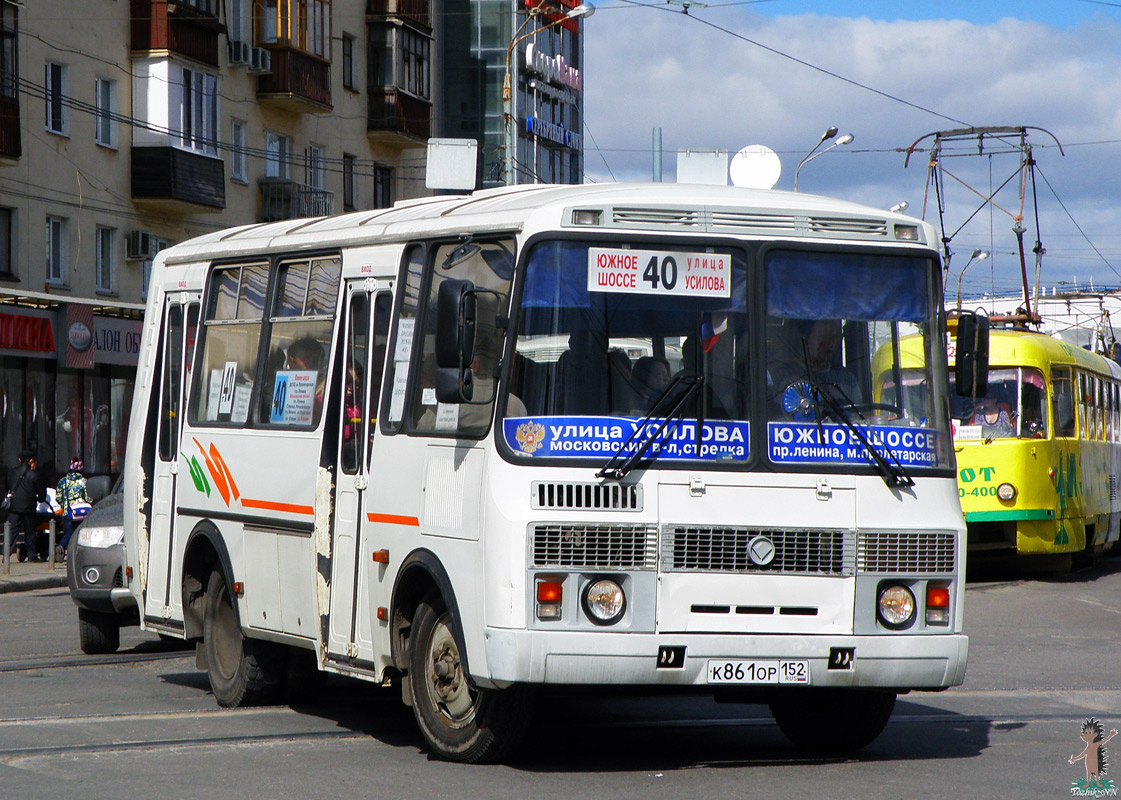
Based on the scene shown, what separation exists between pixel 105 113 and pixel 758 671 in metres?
29.2

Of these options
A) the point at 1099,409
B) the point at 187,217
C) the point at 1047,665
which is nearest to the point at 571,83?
the point at 187,217

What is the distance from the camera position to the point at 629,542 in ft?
25.9

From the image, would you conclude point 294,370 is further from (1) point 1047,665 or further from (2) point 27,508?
(2) point 27,508

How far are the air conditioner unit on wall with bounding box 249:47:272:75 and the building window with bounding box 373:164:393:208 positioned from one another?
722 cm

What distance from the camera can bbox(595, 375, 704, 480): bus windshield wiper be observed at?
7891mm

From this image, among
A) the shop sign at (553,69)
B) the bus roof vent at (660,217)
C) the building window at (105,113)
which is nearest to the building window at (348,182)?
the building window at (105,113)

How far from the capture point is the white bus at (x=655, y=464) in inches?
310

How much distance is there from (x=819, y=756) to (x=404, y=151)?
41.0m

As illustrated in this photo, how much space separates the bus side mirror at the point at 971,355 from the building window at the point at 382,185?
1529 inches

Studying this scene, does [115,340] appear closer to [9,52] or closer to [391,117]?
[9,52]

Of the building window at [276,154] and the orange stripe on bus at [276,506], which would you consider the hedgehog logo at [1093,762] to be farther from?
Answer: the building window at [276,154]

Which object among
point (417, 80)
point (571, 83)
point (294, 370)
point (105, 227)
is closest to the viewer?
point (294, 370)

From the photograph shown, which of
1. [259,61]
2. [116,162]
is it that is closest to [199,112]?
[116,162]

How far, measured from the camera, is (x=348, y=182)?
150 ft
